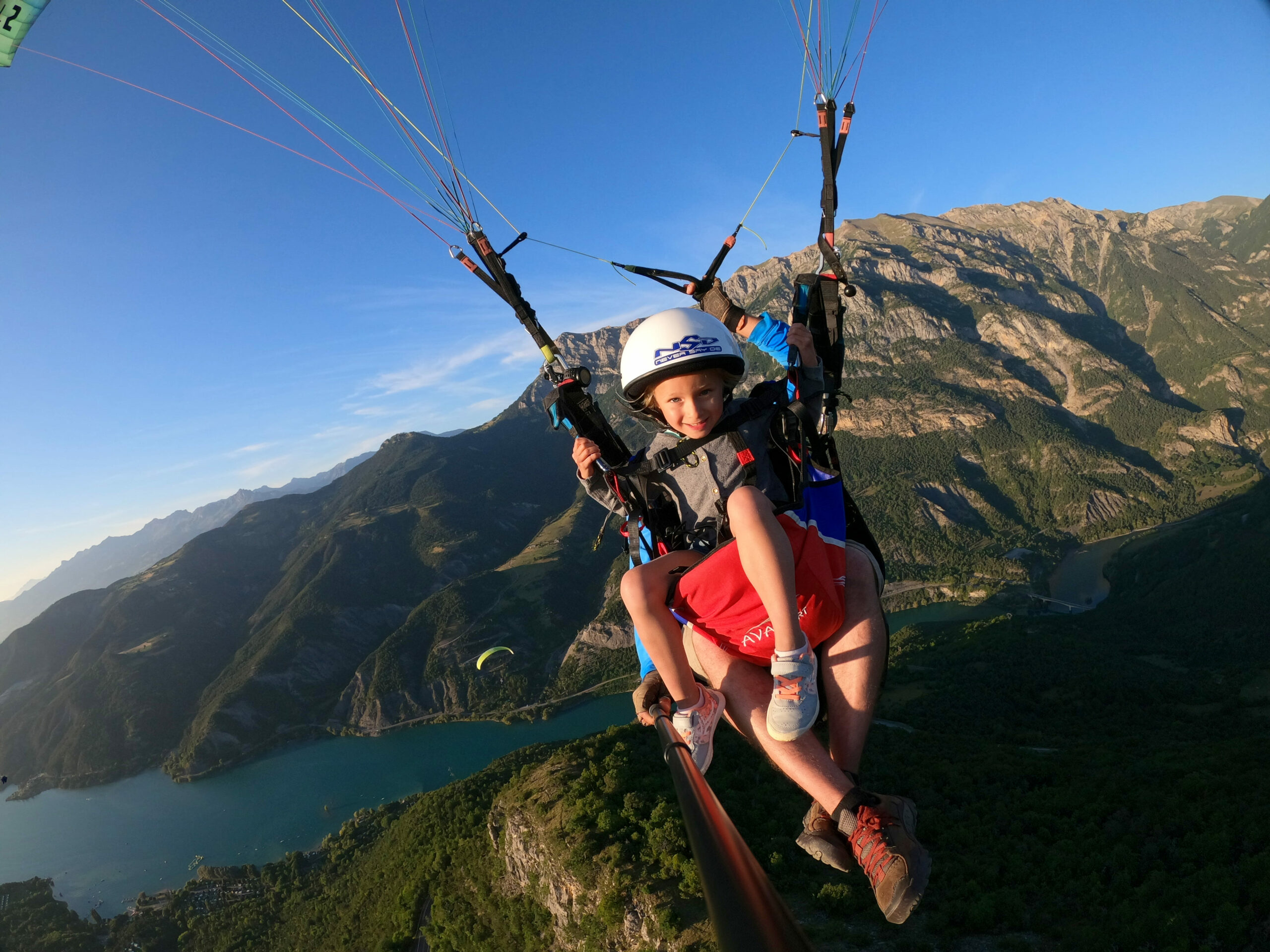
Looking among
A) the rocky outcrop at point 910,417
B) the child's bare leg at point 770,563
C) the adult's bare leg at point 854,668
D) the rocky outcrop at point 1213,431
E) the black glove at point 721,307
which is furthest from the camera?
the rocky outcrop at point 910,417

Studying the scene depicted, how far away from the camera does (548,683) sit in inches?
4862

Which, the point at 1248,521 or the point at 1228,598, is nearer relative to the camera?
the point at 1228,598

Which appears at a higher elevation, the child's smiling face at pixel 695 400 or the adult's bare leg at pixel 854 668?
the child's smiling face at pixel 695 400

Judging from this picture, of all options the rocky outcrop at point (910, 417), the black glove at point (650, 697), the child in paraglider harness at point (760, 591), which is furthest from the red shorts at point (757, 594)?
the rocky outcrop at point (910, 417)

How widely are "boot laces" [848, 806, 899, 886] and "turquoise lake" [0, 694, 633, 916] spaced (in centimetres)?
10054

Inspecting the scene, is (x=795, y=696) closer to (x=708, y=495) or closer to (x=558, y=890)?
(x=708, y=495)

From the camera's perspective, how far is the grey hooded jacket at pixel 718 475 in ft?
12.9

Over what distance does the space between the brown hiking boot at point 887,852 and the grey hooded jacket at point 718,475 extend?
5.61ft

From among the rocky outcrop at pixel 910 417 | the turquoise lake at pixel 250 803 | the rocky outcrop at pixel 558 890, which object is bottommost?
the turquoise lake at pixel 250 803

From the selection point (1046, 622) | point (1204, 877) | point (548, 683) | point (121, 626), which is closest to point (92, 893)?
point (548, 683)

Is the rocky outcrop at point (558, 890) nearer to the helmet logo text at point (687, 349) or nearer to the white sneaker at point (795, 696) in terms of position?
the white sneaker at point (795, 696)

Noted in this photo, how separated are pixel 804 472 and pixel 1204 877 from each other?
27.9 meters

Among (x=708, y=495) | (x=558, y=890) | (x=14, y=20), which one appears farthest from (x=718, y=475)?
(x=558, y=890)

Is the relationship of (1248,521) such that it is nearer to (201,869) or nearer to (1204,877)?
(1204,877)
